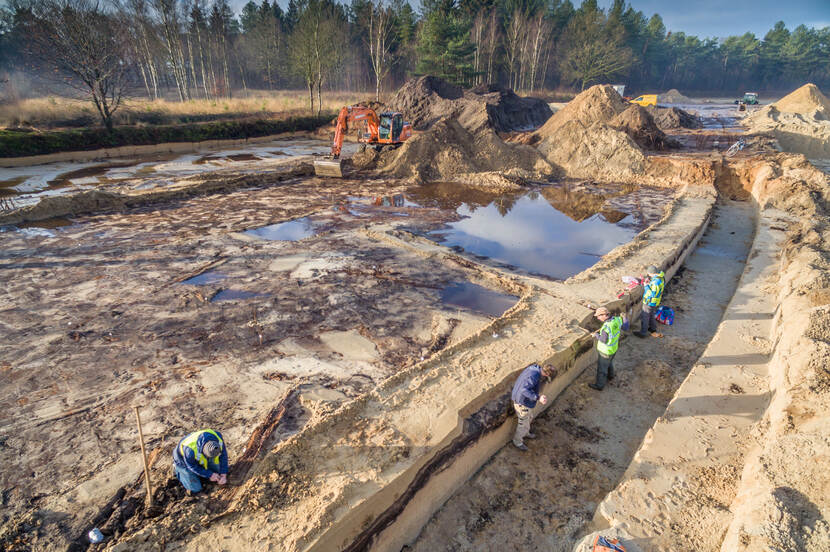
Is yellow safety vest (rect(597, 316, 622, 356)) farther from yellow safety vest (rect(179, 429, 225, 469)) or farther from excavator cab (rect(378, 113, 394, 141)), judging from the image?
excavator cab (rect(378, 113, 394, 141))

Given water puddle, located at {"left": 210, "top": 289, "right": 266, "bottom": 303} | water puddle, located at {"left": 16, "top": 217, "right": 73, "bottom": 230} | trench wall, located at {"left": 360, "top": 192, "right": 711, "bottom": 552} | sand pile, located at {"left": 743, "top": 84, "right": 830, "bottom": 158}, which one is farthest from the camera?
sand pile, located at {"left": 743, "top": 84, "right": 830, "bottom": 158}

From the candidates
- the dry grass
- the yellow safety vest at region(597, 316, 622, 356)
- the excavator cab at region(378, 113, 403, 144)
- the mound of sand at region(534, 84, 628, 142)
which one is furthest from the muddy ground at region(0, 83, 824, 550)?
the dry grass

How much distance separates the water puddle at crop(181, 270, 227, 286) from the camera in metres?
8.44

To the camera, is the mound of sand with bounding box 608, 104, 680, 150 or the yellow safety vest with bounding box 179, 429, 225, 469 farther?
the mound of sand with bounding box 608, 104, 680, 150

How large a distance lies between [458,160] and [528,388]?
15913 millimetres

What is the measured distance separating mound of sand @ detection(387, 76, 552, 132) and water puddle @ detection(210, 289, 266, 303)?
73.3ft

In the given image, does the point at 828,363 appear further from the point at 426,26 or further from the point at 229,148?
the point at 426,26

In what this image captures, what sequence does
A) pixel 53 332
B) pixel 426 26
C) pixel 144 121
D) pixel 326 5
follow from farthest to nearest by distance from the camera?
pixel 326 5 < pixel 426 26 < pixel 144 121 < pixel 53 332

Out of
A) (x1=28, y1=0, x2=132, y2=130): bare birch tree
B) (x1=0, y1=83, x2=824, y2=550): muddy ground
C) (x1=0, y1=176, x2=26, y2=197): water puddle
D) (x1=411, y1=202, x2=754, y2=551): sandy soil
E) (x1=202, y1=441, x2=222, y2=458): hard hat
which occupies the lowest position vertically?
(x1=411, y1=202, x2=754, y2=551): sandy soil

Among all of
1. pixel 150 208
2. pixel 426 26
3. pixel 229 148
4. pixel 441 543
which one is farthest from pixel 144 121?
pixel 441 543

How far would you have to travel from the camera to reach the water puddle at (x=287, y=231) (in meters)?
11.2

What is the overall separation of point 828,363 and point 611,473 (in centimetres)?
282

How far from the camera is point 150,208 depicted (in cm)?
1359

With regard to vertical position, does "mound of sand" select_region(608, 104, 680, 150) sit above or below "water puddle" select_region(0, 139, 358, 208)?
above
